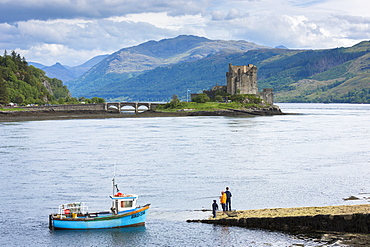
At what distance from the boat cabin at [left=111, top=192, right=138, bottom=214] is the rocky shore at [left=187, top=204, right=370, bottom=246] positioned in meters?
6.70

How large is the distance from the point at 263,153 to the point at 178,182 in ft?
91.9

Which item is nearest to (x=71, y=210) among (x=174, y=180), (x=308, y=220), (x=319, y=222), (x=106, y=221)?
(x=106, y=221)

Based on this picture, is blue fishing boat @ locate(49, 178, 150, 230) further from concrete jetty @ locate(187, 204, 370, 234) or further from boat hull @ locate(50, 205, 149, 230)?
concrete jetty @ locate(187, 204, 370, 234)

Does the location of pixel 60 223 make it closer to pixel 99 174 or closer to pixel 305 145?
pixel 99 174

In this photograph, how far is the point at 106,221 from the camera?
40.1m

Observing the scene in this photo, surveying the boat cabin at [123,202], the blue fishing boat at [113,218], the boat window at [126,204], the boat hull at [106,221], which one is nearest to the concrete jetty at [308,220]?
the boat hull at [106,221]

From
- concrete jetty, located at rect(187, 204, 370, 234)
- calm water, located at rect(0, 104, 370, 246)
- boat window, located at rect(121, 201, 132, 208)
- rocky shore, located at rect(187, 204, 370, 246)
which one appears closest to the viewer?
rocky shore, located at rect(187, 204, 370, 246)

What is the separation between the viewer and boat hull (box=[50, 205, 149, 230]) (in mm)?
40062

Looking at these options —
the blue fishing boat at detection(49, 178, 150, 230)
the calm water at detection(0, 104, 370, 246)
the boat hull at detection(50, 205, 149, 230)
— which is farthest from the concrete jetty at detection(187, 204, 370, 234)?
the blue fishing boat at detection(49, 178, 150, 230)

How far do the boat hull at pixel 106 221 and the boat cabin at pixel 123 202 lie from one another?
1.43 feet

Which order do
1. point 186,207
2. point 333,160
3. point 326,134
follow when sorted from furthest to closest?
point 326,134 → point 333,160 → point 186,207

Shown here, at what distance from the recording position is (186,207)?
152ft

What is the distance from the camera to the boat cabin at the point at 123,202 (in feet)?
132

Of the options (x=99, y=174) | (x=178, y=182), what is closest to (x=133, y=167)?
(x=99, y=174)
